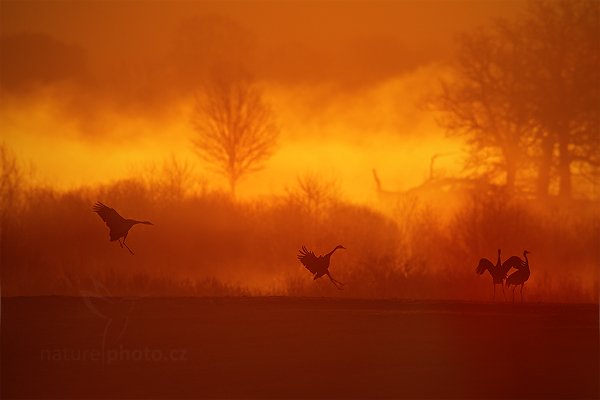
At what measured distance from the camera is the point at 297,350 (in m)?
15.4

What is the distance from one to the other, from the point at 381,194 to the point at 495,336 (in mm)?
13217

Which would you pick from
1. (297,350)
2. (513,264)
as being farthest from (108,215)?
(513,264)

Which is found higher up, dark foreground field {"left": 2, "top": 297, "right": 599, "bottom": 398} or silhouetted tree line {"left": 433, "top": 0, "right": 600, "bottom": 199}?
silhouetted tree line {"left": 433, "top": 0, "right": 600, "bottom": 199}

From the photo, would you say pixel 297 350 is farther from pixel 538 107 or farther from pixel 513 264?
pixel 538 107

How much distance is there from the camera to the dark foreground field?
44.1 feet

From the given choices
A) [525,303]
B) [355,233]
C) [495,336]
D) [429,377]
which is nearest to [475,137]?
[355,233]

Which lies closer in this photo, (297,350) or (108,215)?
(297,350)

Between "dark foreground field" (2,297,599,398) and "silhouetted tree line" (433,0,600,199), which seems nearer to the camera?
"dark foreground field" (2,297,599,398)

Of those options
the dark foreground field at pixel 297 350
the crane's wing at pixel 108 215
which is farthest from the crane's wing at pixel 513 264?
the crane's wing at pixel 108 215

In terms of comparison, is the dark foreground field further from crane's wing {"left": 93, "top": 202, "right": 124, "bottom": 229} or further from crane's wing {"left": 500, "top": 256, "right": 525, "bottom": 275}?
crane's wing {"left": 93, "top": 202, "right": 124, "bottom": 229}

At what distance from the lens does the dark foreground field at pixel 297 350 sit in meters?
13.4

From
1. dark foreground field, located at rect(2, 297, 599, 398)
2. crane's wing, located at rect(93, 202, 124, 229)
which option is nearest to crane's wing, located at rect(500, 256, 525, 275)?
dark foreground field, located at rect(2, 297, 599, 398)

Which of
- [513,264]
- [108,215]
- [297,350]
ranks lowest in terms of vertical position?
[297,350]

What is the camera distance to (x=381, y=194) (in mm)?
29422
